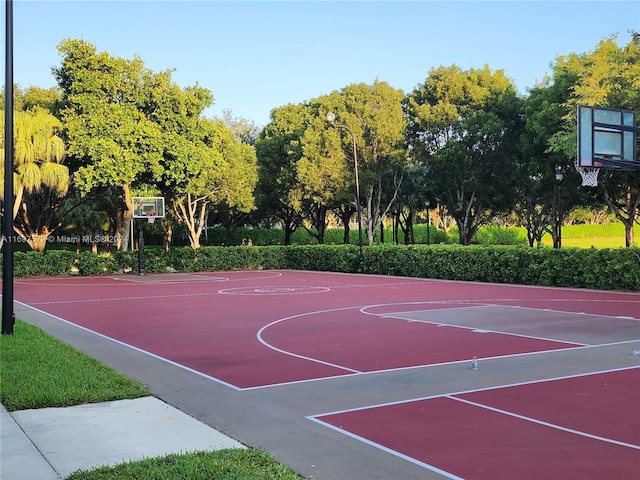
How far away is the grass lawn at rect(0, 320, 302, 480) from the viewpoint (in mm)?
4973

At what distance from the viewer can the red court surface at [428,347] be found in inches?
230

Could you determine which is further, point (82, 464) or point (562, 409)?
point (562, 409)

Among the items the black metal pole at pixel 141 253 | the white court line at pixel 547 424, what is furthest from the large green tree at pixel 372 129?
the white court line at pixel 547 424

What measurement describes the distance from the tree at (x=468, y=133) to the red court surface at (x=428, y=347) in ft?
55.5

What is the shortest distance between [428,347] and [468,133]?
A: 31134mm

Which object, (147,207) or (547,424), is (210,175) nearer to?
(147,207)

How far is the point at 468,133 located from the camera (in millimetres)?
40531

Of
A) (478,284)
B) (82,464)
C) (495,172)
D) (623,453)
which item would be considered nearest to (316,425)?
(82,464)

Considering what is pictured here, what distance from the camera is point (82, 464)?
537cm

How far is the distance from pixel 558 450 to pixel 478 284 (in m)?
20.7

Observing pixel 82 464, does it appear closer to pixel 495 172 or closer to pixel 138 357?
pixel 138 357

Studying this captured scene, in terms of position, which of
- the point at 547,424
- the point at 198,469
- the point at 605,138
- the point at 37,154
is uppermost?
the point at 37,154

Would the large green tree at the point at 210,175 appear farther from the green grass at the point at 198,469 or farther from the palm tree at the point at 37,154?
the green grass at the point at 198,469

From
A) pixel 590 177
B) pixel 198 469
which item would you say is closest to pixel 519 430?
pixel 198 469
